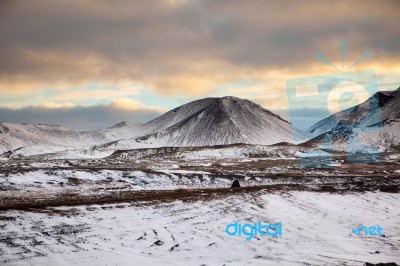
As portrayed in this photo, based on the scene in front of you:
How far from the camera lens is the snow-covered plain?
53.0 ft

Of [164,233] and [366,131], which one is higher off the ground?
[366,131]

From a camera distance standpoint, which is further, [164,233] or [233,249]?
[164,233]

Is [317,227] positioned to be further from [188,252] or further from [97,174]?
[97,174]

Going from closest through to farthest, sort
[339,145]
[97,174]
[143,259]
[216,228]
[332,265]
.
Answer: [332,265] → [143,259] → [216,228] → [97,174] → [339,145]

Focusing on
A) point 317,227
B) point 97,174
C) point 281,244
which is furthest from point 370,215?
point 97,174

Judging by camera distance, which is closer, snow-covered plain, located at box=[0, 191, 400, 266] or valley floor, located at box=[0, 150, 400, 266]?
snow-covered plain, located at box=[0, 191, 400, 266]

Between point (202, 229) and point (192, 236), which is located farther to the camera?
point (202, 229)

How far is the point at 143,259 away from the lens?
16.3m

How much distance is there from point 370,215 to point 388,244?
32.2ft

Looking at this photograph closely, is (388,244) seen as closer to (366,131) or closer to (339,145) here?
(339,145)

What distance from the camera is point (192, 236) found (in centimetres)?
2044

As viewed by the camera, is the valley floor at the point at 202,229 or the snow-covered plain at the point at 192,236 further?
the valley floor at the point at 202,229

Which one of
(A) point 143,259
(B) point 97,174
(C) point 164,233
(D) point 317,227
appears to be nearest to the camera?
(A) point 143,259

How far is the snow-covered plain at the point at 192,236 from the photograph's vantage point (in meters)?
16.1
